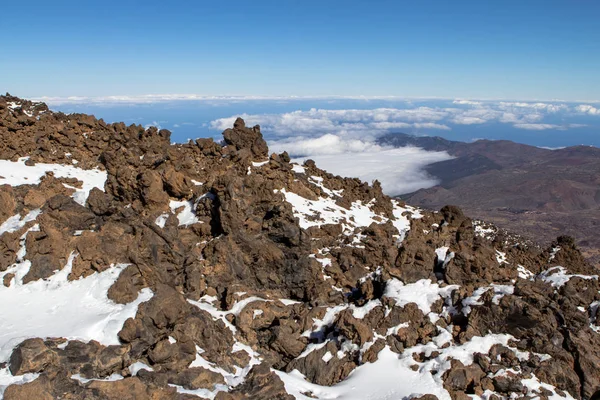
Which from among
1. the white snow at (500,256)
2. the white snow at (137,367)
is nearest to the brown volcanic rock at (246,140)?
the white snow at (500,256)

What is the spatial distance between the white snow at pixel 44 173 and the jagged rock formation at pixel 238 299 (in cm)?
15

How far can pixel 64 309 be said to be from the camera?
16.0 m

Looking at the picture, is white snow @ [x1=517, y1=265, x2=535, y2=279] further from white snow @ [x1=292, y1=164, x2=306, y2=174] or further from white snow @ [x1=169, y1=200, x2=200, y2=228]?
white snow @ [x1=169, y1=200, x2=200, y2=228]

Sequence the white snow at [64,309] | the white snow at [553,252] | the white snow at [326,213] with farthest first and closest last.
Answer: the white snow at [553,252] < the white snow at [326,213] < the white snow at [64,309]

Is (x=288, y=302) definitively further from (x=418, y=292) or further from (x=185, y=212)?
(x=185, y=212)

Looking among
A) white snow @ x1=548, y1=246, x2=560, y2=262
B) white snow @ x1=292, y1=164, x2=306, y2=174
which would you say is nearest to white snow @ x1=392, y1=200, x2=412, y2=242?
white snow @ x1=292, y1=164, x2=306, y2=174

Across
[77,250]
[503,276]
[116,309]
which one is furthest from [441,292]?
[77,250]

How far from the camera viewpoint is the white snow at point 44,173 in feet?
77.6

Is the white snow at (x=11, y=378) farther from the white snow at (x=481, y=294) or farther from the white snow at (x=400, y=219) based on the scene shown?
the white snow at (x=400, y=219)

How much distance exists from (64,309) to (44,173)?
1308cm

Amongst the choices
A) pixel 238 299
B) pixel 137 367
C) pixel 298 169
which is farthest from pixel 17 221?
pixel 298 169

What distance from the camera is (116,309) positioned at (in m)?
15.6

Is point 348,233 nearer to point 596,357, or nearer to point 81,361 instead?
point 596,357

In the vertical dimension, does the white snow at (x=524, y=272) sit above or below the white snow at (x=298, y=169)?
below
